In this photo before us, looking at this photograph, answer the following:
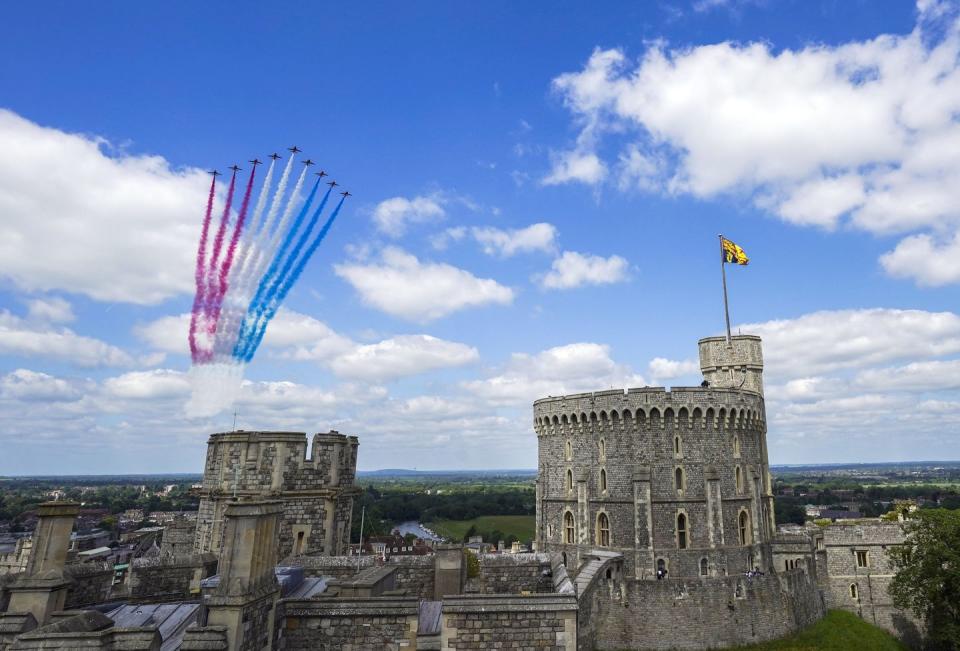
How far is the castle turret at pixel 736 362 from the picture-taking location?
149ft

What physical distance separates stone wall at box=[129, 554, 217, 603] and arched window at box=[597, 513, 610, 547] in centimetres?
2671

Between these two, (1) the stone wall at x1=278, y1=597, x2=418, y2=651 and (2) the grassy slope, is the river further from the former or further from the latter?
(1) the stone wall at x1=278, y1=597, x2=418, y2=651

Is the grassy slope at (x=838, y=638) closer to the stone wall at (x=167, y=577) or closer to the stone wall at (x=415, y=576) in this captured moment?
the stone wall at (x=415, y=576)

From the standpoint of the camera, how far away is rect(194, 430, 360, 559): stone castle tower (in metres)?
20.7

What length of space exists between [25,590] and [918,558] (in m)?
44.4

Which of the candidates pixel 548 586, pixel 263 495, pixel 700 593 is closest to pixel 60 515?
pixel 263 495

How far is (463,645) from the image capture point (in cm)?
1105

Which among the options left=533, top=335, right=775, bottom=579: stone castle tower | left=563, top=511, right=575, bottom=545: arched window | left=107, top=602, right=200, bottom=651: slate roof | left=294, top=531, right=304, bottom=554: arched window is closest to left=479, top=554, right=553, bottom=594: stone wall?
left=294, top=531, right=304, bottom=554: arched window

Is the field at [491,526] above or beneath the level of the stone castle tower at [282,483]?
beneath

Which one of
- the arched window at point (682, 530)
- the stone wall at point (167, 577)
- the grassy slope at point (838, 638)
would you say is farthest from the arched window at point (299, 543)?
the arched window at point (682, 530)

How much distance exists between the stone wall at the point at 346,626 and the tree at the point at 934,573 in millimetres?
37174

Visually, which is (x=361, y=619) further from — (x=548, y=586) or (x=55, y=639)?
(x=548, y=586)

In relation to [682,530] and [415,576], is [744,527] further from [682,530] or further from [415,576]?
[415,576]

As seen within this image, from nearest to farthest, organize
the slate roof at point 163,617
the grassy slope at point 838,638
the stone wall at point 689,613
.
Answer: the slate roof at point 163,617 < the stone wall at point 689,613 < the grassy slope at point 838,638
